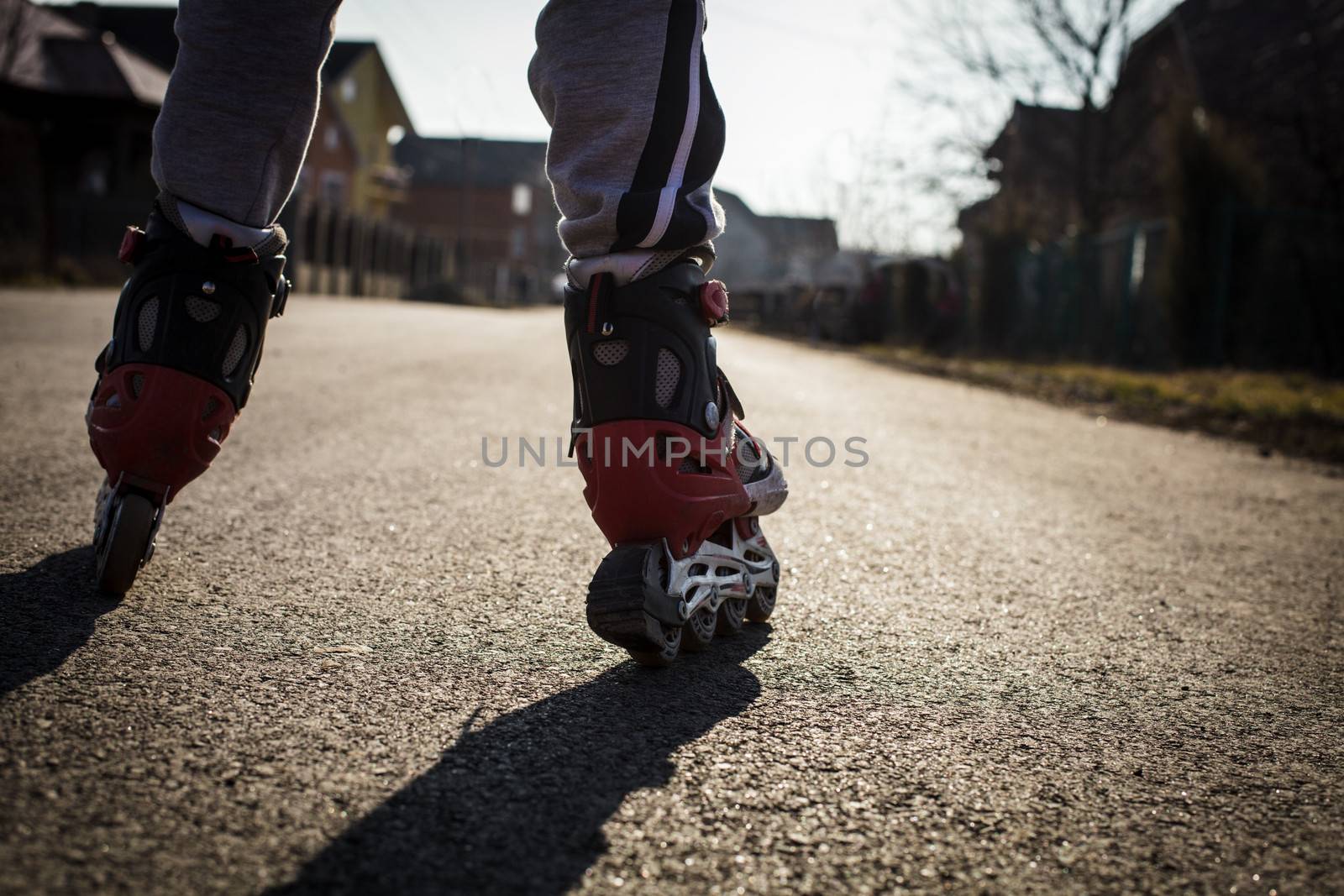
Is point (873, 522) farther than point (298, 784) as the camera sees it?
Yes

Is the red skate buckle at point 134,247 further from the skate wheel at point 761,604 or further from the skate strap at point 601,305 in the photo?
the skate wheel at point 761,604

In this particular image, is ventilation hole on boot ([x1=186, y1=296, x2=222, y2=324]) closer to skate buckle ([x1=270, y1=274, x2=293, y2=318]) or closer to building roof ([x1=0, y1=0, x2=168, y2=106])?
skate buckle ([x1=270, y1=274, x2=293, y2=318])

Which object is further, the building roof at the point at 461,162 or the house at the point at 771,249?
the building roof at the point at 461,162

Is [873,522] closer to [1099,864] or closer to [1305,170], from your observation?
[1099,864]

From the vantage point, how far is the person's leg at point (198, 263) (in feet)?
5.94

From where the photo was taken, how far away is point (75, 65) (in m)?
25.9

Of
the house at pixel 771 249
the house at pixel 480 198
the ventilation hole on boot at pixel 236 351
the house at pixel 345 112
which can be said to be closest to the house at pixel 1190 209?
the house at pixel 771 249

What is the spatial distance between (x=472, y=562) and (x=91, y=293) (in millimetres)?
12474

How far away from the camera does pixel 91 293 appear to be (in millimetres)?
12961

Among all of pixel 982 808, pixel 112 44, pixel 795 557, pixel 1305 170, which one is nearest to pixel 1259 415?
pixel 795 557

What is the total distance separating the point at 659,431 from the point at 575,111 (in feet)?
1.60

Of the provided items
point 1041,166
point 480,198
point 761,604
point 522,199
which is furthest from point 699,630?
point 522,199

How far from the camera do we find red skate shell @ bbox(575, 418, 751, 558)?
1.67 m

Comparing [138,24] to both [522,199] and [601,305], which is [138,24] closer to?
[522,199]
